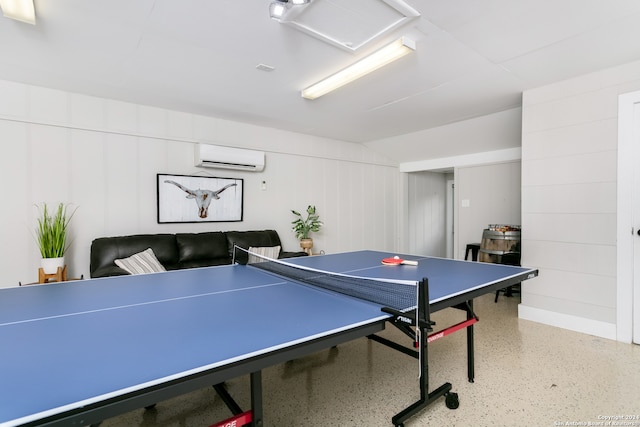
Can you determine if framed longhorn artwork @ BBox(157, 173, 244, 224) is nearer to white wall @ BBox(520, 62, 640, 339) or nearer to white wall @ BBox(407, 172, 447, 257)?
white wall @ BBox(520, 62, 640, 339)

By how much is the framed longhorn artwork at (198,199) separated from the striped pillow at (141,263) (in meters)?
0.71

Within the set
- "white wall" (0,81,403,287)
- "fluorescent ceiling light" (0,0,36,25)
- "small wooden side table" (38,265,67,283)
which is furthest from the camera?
"white wall" (0,81,403,287)


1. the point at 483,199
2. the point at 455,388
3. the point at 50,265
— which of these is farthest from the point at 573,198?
the point at 50,265

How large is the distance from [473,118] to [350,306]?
417cm

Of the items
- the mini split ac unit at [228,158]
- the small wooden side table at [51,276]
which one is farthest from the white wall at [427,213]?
the small wooden side table at [51,276]

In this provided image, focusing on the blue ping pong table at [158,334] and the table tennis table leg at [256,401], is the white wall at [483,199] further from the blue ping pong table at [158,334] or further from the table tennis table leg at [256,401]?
the table tennis table leg at [256,401]

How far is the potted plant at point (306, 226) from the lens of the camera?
520 cm

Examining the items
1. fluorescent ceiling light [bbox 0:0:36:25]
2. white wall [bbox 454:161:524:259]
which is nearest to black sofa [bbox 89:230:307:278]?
fluorescent ceiling light [bbox 0:0:36:25]

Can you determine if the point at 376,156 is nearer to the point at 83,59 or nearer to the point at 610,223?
the point at 610,223

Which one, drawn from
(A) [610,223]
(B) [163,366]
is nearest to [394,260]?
(B) [163,366]

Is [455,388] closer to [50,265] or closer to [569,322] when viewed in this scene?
[569,322]

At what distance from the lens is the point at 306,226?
5.30 meters

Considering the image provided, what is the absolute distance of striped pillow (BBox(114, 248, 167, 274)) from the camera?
3.28m

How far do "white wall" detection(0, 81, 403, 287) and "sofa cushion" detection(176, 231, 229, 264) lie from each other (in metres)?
0.28
